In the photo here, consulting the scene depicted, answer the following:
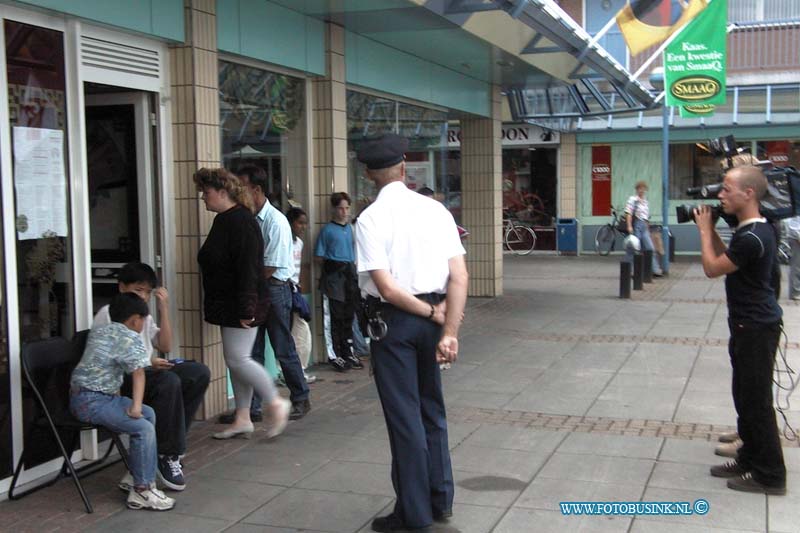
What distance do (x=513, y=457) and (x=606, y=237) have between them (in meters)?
17.2

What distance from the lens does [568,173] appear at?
2252 cm

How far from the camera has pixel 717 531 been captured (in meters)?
4.48

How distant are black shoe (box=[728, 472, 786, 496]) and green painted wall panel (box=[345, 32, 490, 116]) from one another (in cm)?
562

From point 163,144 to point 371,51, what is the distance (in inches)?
147

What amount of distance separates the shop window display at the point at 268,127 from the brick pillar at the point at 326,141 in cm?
13

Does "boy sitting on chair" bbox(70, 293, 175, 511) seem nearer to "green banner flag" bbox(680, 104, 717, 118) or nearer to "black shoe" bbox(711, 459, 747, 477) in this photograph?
"black shoe" bbox(711, 459, 747, 477)

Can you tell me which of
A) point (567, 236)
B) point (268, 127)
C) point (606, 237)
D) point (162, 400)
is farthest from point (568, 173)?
point (162, 400)

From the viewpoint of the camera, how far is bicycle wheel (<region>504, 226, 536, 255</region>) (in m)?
23.1

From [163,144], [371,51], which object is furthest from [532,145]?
[163,144]

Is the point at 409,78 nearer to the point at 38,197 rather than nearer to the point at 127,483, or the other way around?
the point at 38,197

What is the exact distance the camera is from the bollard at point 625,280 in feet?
45.3

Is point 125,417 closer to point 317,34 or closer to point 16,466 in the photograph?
point 16,466

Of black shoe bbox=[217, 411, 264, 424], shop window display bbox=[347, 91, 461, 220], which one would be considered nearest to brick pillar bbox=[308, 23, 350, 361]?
shop window display bbox=[347, 91, 461, 220]

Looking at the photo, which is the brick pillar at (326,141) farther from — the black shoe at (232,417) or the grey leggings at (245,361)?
the grey leggings at (245,361)
